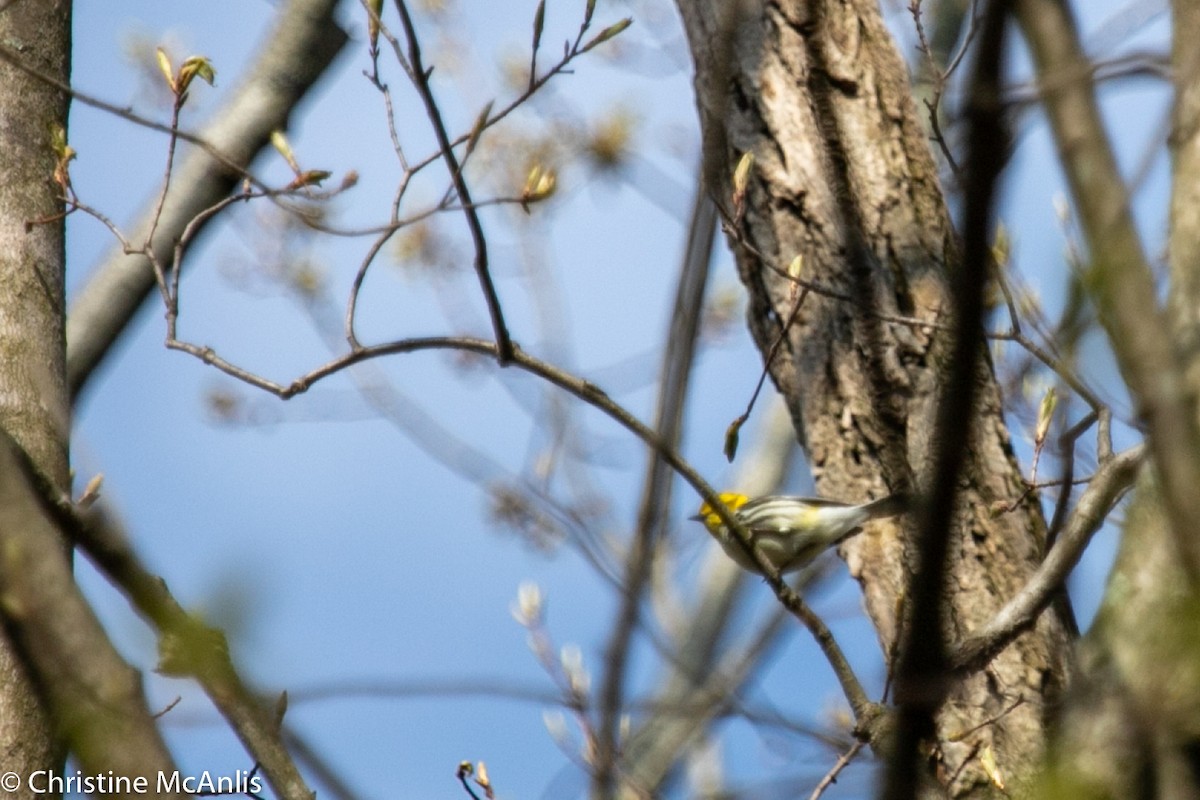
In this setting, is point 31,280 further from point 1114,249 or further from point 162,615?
point 1114,249

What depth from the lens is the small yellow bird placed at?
9.80 ft

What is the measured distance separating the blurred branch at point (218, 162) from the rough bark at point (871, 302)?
1315 millimetres

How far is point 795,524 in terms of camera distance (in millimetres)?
3645

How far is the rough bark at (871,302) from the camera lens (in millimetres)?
2713

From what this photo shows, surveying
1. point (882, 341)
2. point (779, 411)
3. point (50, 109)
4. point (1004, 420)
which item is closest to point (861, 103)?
point (882, 341)

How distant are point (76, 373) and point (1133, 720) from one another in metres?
3.20

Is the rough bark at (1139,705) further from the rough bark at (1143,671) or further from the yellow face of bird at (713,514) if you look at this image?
the yellow face of bird at (713,514)

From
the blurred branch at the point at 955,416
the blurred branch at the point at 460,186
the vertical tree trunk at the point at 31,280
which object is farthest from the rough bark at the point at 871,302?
the blurred branch at the point at 955,416

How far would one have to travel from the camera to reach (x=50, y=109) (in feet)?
8.10

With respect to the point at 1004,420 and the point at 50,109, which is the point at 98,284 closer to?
the point at 50,109

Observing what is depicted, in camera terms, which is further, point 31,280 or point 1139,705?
point 31,280

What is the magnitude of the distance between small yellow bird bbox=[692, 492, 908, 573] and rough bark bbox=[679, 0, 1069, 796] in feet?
0.17

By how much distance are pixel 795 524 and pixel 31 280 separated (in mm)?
2261

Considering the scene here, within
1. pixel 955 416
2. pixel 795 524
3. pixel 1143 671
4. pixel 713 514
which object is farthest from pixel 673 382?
pixel 713 514
